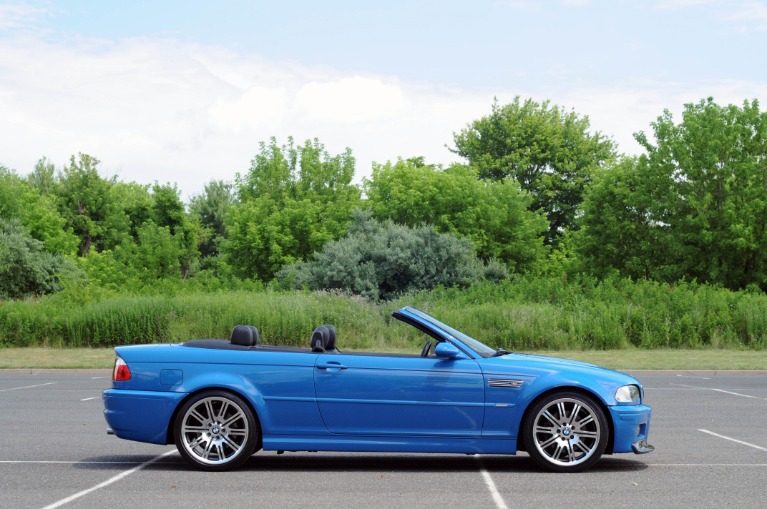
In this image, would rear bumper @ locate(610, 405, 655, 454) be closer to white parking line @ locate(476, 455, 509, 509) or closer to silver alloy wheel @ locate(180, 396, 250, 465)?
white parking line @ locate(476, 455, 509, 509)

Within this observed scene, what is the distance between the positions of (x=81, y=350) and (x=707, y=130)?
95.4 feet

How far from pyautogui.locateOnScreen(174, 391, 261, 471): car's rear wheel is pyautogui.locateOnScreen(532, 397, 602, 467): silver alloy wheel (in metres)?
2.42

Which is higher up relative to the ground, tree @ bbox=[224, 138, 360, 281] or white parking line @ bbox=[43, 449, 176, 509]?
tree @ bbox=[224, 138, 360, 281]

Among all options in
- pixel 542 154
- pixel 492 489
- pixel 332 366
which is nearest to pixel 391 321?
pixel 332 366

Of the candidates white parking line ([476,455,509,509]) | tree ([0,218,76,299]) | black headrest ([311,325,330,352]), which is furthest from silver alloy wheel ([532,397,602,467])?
tree ([0,218,76,299])

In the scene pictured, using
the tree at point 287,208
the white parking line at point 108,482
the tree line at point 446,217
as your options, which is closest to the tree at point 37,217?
the tree line at point 446,217

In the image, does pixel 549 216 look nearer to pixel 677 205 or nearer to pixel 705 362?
pixel 677 205

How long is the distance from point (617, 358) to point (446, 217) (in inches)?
1371

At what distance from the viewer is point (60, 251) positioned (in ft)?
233

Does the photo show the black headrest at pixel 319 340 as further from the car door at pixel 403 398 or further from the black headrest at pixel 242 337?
the black headrest at pixel 242 337

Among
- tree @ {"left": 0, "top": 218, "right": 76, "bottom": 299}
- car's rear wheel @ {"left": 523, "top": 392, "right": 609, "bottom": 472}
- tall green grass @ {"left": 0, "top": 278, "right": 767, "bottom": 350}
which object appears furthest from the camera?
tree @ {"left": 0, "top": 218, "right": 76, "bottom": 299}

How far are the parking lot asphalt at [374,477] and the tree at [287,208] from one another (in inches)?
2041

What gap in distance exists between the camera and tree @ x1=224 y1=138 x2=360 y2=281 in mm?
65250

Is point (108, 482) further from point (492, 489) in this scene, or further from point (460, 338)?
point (460, 338)
